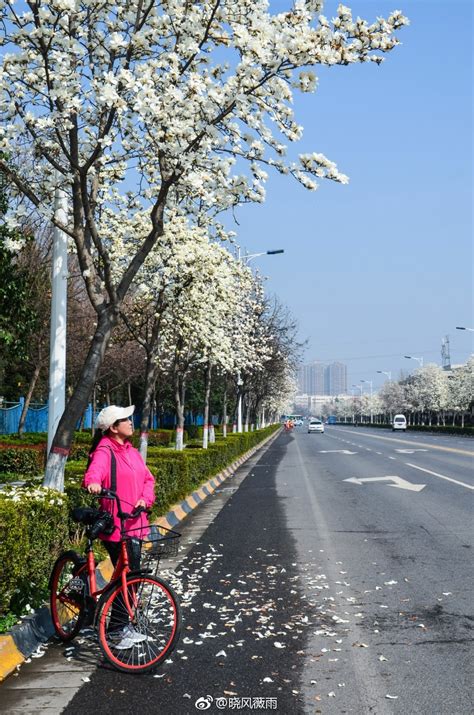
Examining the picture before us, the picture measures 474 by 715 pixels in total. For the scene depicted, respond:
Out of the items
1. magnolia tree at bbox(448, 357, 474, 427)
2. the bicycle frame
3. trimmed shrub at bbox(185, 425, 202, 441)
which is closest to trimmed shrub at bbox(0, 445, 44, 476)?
the bicycle frame

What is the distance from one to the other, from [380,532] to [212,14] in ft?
Result: 24.1

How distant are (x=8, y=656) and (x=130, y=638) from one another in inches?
34.9

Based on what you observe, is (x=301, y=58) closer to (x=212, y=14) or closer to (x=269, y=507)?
(x=212, y=14)

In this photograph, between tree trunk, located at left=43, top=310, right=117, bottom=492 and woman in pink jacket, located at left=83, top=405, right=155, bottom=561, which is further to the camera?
tree trunk, located at left=43, top=310, right=117, bottom=492

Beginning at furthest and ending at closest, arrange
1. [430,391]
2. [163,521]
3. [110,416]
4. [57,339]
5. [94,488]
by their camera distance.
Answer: [430,391]
[163,521]
[57,339]
[110,416]
[94,488]

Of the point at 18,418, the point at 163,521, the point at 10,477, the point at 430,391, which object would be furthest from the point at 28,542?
the point at 430,391

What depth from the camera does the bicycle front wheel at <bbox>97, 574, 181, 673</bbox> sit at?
5.70 metres

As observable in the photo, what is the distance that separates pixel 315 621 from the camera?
23.1ft

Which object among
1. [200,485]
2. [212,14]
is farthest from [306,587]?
[200,485]

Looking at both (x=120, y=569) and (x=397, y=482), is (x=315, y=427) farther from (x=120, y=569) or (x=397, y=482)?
(x=120, y=569)

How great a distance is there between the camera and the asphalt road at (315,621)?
5195 mm

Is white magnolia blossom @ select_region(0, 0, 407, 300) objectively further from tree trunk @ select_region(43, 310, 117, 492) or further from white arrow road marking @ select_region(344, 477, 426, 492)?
white arrow road marking @ select_region(344, 477, 426, 492)

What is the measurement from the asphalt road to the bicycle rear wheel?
0.57ft

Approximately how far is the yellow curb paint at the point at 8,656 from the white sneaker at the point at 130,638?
764mm
